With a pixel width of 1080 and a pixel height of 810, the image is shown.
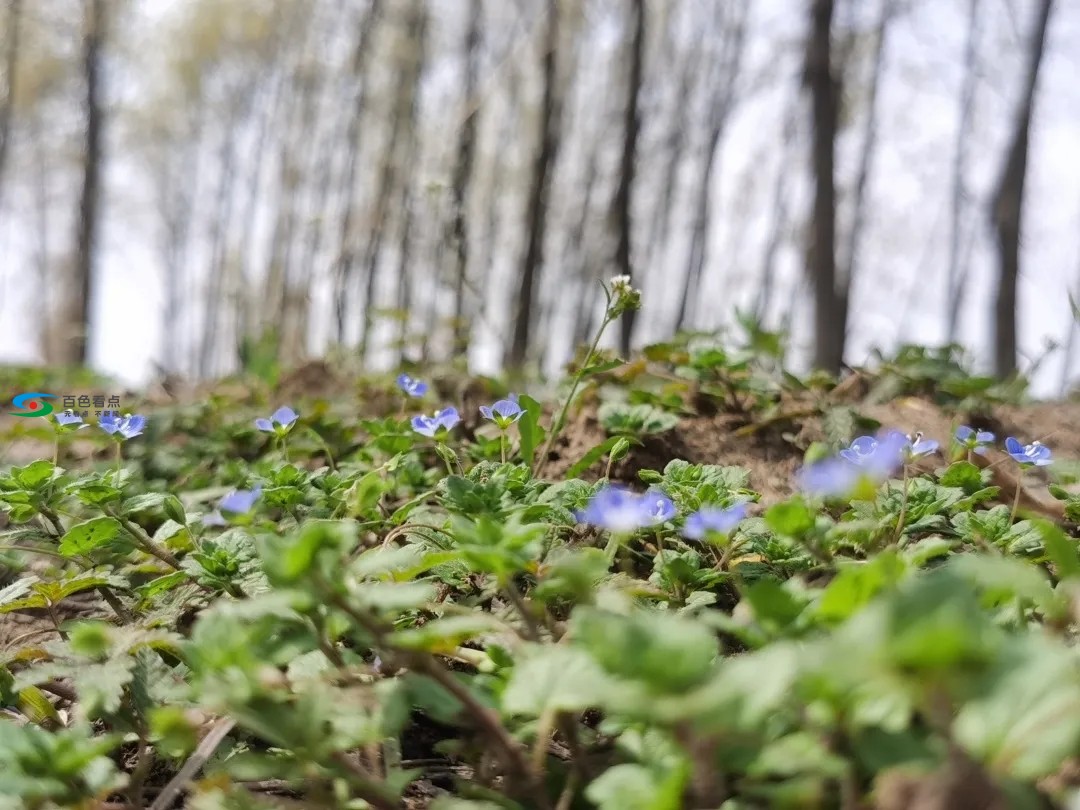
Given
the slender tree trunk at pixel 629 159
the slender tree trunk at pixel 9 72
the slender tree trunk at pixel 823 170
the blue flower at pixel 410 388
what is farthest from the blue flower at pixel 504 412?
the slender tree trunk at pixel 9 72

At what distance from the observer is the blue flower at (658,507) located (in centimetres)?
108

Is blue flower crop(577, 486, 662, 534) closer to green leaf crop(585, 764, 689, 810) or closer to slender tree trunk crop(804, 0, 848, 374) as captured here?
green leaf crop(585, 764, 689, 810)

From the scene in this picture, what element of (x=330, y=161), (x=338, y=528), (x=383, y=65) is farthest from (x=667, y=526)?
(x=330, y=161)

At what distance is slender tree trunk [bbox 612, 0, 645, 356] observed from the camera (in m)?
4.77

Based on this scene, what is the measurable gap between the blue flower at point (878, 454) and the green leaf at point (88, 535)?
1084mm

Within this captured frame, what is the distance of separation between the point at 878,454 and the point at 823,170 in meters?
4.17

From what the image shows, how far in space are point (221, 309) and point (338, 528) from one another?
925 inches

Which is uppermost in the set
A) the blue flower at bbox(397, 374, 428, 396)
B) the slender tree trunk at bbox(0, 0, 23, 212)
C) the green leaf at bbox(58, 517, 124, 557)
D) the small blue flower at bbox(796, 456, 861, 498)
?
the slender tree trunk at bbox(0, 0, 23, 212)

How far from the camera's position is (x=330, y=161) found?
52.6 feet

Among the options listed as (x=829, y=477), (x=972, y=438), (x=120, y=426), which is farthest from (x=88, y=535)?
(x=972, y=438)

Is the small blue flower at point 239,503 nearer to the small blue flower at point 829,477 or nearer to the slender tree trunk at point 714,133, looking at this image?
the small blue flower at point 829,477

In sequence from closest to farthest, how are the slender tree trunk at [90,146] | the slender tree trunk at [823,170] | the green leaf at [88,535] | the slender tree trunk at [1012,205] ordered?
the green leaf at [88,535] < the slender tree trunk at [823,170] < the slender tree trunk at [1012,205] < the slender tree trunk at [90,146]

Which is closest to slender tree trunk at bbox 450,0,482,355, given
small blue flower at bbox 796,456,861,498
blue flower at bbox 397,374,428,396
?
blue flower at bbox 397,374,428,396

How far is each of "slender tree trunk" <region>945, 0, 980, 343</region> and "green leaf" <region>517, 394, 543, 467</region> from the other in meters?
10.3
